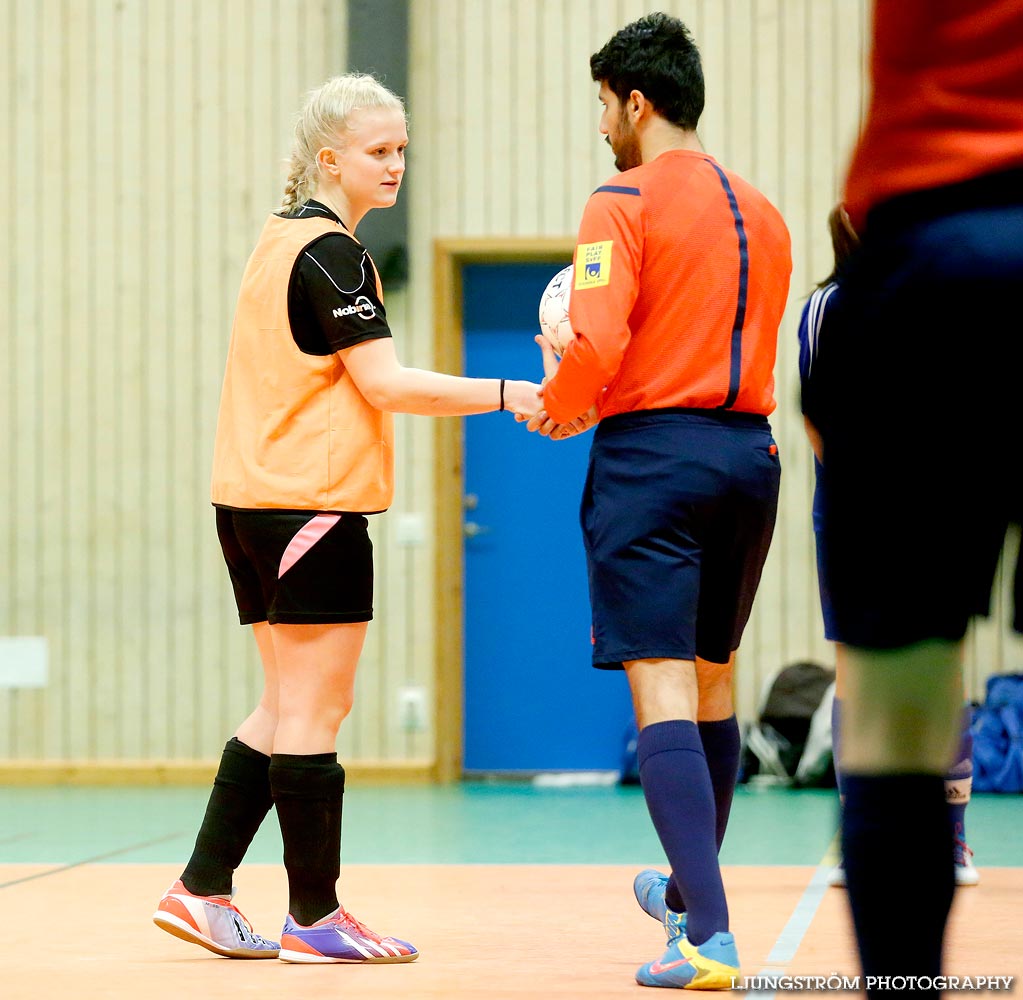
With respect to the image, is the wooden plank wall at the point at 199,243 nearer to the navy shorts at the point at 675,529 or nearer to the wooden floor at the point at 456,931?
the wooden floor at the point at 456,931

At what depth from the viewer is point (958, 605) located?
44.1 inches

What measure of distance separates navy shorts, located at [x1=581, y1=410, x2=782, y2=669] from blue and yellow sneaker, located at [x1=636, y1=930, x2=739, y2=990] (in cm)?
47

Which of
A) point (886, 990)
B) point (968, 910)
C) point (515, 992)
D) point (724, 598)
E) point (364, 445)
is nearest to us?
point (886, 990)

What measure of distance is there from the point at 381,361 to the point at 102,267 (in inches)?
188

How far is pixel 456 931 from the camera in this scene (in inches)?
118

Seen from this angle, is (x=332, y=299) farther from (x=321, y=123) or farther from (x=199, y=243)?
→ (x=199, y=243)

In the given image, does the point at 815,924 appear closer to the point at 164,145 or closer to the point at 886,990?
the point at 886,990

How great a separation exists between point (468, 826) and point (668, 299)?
3134mm

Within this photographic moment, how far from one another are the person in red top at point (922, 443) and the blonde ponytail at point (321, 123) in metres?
1.82

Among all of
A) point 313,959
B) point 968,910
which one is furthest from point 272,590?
point 968,910

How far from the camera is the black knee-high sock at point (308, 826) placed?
2.64m

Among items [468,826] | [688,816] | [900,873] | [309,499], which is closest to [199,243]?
[468,826]

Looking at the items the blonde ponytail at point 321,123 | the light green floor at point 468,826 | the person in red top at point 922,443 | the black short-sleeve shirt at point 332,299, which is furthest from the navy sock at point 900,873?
the light green floor at point 468,826

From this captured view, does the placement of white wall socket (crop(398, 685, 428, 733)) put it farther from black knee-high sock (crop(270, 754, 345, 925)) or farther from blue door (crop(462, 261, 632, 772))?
black knee-high sock (crop(270, 754, 345, 925))
